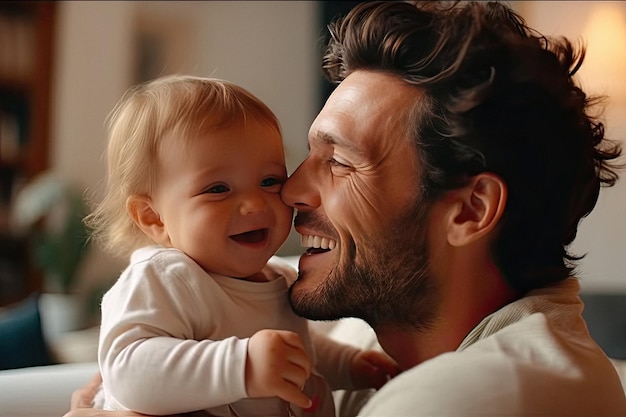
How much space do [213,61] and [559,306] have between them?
1273mm

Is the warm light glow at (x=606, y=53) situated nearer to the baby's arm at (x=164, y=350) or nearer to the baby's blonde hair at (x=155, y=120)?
the baby's blonde hair at (x=155, y=120)

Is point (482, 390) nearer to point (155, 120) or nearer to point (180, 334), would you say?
point (180, 334)

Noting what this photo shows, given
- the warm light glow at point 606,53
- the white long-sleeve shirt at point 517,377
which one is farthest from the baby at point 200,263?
the warm light glow at point 606,53

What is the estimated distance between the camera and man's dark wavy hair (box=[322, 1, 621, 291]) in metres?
0.70

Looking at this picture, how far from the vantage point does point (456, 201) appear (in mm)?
742

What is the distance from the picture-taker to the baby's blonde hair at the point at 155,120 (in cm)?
78

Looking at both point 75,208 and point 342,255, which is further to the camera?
point 75,208

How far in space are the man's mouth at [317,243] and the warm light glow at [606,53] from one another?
0.34m

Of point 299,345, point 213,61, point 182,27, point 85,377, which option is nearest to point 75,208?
point 182,27

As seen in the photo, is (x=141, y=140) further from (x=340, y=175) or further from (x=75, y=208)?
(x=75, y=208)

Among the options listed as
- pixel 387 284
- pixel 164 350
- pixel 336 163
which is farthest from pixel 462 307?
pixel 164 350

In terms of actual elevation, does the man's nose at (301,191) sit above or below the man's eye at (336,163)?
below

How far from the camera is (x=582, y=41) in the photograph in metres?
0.92

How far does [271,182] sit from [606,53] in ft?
1.47
